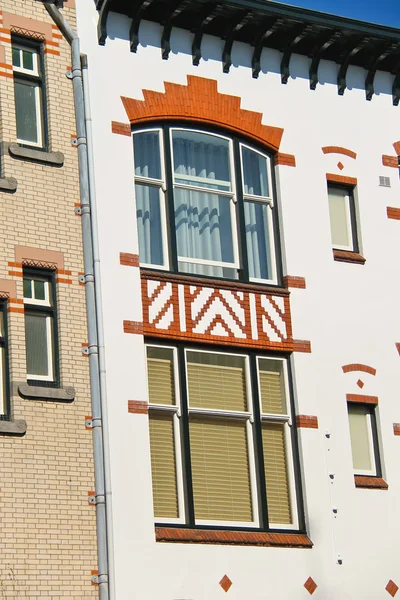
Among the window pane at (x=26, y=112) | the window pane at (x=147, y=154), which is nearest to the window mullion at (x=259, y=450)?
the window pane at (x=147, y=154)

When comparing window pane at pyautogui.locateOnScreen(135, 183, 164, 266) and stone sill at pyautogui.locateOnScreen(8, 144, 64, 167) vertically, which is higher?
stone sill at pyautogui.locateOnScreen(8, 144, 64, 167)

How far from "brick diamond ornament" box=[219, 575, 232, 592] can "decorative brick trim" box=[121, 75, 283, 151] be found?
7757 mm

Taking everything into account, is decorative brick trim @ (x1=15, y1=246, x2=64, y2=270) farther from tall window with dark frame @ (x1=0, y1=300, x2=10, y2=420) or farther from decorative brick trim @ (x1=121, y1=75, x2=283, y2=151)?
decorative brick trim @ (x1=121, y1=75, x2=283, y2=151)

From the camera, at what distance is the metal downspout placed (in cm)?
1964

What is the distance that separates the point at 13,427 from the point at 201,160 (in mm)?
6628

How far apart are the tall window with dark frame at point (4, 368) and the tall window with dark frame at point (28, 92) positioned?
3039 millimetres

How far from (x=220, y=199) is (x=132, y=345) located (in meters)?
3.88

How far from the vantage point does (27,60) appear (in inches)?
865

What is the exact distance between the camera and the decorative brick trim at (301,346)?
2305cm

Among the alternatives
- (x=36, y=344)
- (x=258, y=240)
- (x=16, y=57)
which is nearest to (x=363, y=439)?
(x=258, y=240)

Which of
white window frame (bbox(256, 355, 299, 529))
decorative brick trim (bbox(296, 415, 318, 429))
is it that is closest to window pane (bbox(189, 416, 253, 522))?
white window frame (bbox(256, 355, 299, 529))

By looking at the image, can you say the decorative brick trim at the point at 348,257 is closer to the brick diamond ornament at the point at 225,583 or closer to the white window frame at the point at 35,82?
the white window frame at the point at 35,82

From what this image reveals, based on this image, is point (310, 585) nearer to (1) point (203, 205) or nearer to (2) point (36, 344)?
(2) point (36, 344)

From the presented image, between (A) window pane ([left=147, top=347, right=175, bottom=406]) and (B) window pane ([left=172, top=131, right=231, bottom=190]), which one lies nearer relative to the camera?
(A) window pane ([left=147, top=347, right=175, bottom=406])
